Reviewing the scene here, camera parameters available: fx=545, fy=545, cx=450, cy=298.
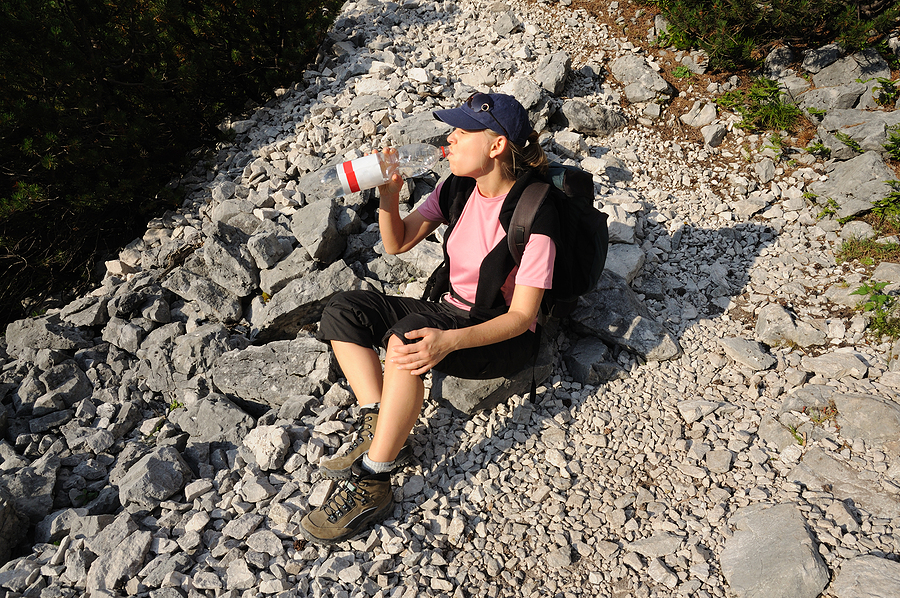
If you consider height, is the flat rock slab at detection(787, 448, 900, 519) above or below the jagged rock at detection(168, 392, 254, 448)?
below

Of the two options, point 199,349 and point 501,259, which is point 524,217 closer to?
point 501,259

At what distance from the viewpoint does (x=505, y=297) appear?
3160 millimetres

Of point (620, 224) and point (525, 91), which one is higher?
point (525, 91)

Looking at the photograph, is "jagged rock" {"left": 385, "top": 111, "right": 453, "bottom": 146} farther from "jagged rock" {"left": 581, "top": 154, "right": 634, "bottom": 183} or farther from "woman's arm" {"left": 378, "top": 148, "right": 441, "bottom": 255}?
"woman's arm" {"left": 378, "top": 148, "right": 441, "bottom": 255}

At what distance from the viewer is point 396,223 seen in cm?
346

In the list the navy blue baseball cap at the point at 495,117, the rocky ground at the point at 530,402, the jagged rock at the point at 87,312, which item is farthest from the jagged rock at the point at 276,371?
the navy blue baseball cap at the point at 495,117

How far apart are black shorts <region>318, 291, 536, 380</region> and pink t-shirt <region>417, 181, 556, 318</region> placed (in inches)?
7.9

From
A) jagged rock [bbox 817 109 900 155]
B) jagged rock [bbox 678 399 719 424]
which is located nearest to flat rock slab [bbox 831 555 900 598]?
Result: jagged rock [bbox 678 399 719 424]

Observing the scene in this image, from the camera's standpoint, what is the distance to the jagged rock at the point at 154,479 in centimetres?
299

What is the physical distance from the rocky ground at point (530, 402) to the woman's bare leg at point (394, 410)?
413mm

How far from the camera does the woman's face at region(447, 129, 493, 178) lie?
2920 mm

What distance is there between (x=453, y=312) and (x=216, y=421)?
1.70 meters

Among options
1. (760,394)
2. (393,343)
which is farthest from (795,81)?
(393,343)

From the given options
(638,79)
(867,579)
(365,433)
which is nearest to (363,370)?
(365,433)
